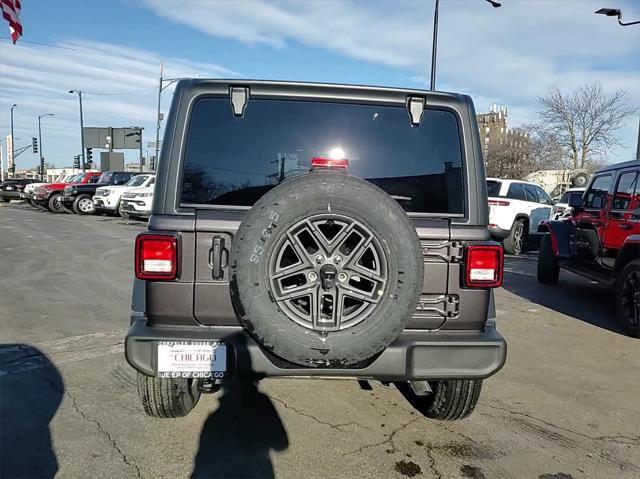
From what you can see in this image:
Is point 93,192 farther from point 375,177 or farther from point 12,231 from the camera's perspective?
point 375,177

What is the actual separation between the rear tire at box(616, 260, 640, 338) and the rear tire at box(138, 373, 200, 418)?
196 inches

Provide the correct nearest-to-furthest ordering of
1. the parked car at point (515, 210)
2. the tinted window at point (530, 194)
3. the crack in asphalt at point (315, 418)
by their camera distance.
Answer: the crack in asphalt at point (315, 418), the parked car at point (515, 210), the tinted window at point (530, 194)

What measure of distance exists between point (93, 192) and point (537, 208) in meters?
17.9

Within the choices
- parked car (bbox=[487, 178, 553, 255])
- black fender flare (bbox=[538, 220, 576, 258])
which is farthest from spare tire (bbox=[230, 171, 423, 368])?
parked car (bbox=[487, 178, 553, 255])

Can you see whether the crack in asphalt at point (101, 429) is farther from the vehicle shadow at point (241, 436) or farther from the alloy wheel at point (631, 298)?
the alloy wheel at point (631, 298)

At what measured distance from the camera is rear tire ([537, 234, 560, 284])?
8438 millimetres

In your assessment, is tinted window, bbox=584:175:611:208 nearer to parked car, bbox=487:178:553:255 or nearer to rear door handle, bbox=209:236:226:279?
parked car, bbox=487:178:553:255

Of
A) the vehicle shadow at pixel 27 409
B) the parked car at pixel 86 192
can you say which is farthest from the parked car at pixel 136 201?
the vehicle shadow at pixel 27 409

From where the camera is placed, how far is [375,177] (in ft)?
9.55

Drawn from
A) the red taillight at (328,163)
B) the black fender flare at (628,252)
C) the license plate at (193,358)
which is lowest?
the license plate at (193,358)

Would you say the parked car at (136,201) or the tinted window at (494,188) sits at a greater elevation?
the tinted window at (494,188)

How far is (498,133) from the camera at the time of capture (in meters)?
65.2

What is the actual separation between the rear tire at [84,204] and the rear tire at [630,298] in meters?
20.6

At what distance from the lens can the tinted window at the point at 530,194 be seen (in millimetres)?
12643
